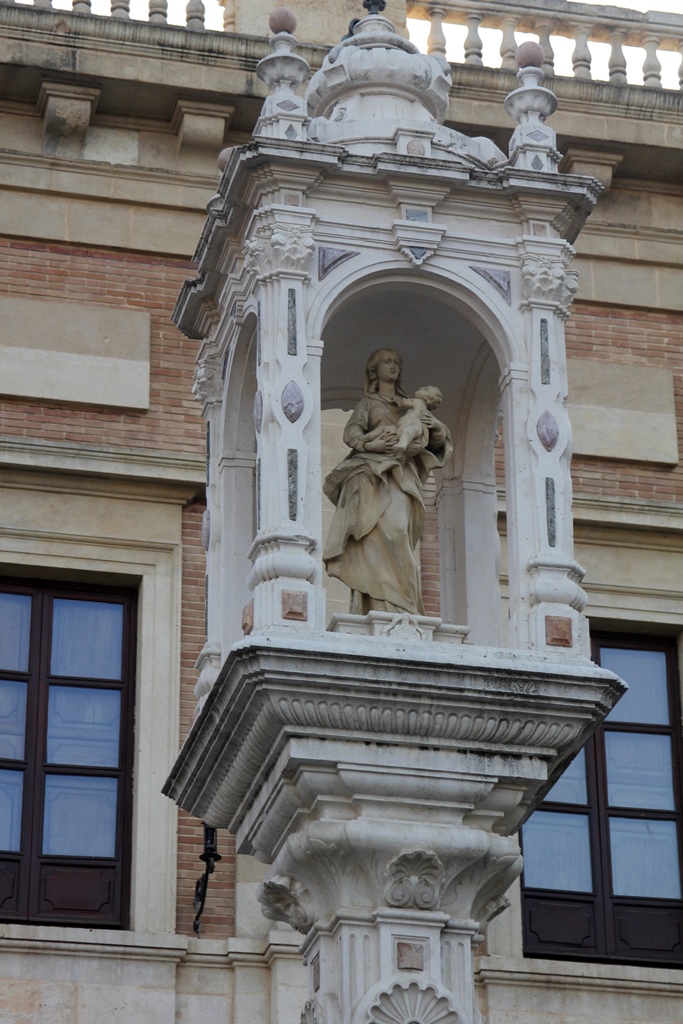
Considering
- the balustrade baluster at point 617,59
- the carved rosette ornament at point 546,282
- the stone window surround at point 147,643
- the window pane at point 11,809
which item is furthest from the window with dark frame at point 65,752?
the balustrade baluster at point 617,59

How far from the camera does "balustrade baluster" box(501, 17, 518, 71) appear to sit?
19.1 meters

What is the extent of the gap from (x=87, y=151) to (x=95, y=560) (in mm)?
2954

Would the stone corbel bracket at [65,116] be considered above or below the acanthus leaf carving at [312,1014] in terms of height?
above

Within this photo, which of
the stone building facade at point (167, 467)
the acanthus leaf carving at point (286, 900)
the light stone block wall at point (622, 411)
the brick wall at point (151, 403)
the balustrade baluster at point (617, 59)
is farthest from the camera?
the balustrade baluster at point (617, 59)

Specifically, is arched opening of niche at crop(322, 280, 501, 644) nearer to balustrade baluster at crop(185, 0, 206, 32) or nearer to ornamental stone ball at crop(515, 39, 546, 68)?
ornamental stone ball at crop(515, 39, 546, 68)

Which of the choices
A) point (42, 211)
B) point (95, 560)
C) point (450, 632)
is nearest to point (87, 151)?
point (42, 211)

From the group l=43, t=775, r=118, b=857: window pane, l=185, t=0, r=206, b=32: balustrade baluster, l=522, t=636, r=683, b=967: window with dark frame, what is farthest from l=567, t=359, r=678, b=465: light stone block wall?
l=43, t=775, r=118, b=857: window pane

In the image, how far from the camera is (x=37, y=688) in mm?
16734

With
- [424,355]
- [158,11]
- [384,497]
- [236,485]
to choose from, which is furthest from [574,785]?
[158,11]

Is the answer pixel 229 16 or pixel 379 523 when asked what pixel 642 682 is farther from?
pixel 229 16

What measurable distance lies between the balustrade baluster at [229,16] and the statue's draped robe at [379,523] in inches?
241

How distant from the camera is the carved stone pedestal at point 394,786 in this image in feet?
39.7

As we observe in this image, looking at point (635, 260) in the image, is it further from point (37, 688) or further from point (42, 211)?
point (37, 688)

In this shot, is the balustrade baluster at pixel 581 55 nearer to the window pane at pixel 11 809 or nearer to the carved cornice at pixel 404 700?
the window pane at pixel 11 809
